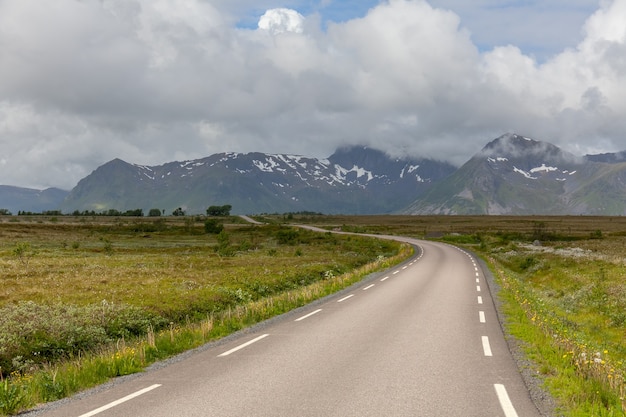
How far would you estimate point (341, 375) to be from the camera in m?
9.15

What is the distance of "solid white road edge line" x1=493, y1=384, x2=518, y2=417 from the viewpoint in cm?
713

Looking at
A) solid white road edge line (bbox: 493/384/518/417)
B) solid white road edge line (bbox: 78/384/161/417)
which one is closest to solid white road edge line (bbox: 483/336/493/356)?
solid white road edge line (bbox: 493/384/518/417)

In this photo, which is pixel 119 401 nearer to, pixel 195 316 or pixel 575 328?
pixel 195 316

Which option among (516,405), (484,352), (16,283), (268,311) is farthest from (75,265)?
(516,405)

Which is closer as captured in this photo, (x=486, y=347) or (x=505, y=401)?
(x=505, y=401)

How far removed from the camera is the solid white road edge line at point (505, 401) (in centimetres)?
713

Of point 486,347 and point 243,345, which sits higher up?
point 486,347

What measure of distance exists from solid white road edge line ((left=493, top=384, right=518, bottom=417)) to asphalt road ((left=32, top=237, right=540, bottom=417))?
0.05 ft

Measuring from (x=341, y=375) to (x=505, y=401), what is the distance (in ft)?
9.63

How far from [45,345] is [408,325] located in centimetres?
1030

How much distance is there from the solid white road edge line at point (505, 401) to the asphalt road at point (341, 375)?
16 mm

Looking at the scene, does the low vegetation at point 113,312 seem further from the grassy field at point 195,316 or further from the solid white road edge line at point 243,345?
the solid white road edge line at point 243,345

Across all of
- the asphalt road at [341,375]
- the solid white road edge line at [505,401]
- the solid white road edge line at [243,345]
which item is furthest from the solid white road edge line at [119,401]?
the solid white road edge line at [505,401]

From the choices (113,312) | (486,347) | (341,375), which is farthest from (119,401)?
(113,312)
